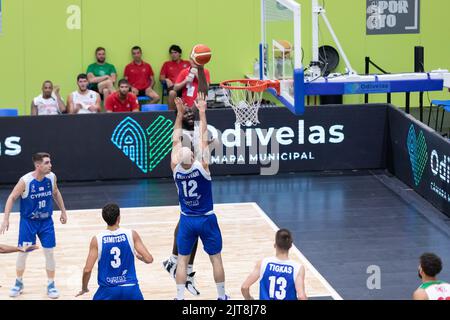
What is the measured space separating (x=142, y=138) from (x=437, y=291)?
10.9 meters

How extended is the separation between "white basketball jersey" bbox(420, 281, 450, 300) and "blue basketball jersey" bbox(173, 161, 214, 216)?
12.7 ft

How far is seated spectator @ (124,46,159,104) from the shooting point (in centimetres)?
2253

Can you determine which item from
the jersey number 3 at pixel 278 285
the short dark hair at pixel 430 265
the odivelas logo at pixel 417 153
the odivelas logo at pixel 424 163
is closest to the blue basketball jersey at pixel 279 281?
the jersey number 3 at pixel 278 285

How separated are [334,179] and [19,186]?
7.75 meters

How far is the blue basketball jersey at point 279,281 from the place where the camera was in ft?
31.5

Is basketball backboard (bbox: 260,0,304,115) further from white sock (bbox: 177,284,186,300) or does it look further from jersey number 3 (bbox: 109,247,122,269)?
jersey number 3 (bbox: 109,247,122,269)

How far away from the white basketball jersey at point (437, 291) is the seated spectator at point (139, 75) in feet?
46.4

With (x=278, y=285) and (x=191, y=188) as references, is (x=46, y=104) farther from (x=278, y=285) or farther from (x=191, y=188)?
(x=278, y=285)

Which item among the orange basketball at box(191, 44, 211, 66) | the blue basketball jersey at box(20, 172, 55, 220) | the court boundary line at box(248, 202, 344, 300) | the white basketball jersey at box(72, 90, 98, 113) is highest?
the orange basketball at box(191, 44, 211, 66)

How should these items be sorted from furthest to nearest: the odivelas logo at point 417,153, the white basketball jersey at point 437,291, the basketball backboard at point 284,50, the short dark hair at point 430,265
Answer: the odivelas logo at point 417,153, the basketball backboard at point 284,50, the short dark hair at point 430,265, the white basketball jersey at point 437,291

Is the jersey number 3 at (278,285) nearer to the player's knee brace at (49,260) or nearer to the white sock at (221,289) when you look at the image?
the white sock at (221,289)

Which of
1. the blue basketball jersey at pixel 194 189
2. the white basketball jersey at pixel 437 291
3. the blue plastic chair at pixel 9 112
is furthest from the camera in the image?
the blue plastic chair at pixel 9 112

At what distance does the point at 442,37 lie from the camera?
2420cm

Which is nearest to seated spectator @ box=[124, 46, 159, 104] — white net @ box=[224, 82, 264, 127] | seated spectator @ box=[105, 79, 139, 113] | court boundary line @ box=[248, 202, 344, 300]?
seated spectator @ box=[105, 79, 139, 113]
